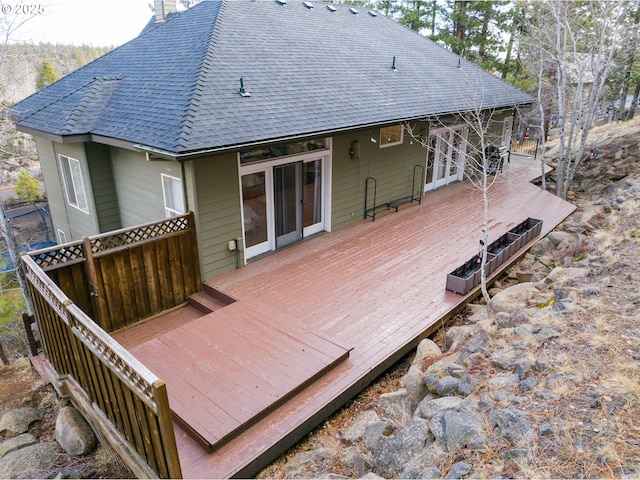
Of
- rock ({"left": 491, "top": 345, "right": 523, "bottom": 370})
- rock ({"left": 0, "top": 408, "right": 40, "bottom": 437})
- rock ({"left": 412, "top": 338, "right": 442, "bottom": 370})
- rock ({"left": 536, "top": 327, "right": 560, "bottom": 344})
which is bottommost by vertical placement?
rock ({"left": 0, "top": 408, "right": 40, "bottom": 437})

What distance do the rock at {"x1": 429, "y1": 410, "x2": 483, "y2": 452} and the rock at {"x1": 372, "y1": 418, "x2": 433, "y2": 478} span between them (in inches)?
3.9

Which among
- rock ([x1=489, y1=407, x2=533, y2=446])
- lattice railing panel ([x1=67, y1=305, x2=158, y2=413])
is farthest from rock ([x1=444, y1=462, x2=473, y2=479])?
lattice railing panel ([x1=67, y1=305, x2=158, y2=413])

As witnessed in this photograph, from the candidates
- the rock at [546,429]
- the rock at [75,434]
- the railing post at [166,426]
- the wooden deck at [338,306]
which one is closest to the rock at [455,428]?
the rock at [546,429]

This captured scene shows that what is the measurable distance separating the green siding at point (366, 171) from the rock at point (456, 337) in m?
4.03

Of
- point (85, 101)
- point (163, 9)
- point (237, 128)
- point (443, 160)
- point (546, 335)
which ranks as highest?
point (163, 9)

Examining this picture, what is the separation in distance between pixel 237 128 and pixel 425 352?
14.1 ft

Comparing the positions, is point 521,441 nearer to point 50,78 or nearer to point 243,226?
point 243,226

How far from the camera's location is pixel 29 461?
4516mm

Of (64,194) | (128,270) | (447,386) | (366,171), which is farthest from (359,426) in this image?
(64,194)

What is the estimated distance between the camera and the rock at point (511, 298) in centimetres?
562

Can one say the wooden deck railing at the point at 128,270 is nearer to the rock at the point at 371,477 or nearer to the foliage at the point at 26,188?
the rock at the point at 371,477

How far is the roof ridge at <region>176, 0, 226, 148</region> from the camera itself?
588cm

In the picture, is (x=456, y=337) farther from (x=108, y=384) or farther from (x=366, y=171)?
(x=366, y=171)

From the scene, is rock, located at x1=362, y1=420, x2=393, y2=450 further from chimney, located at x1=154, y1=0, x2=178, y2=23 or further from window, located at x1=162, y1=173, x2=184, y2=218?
chimney, located at x1=154, y1=0, x2=178, y2=23
